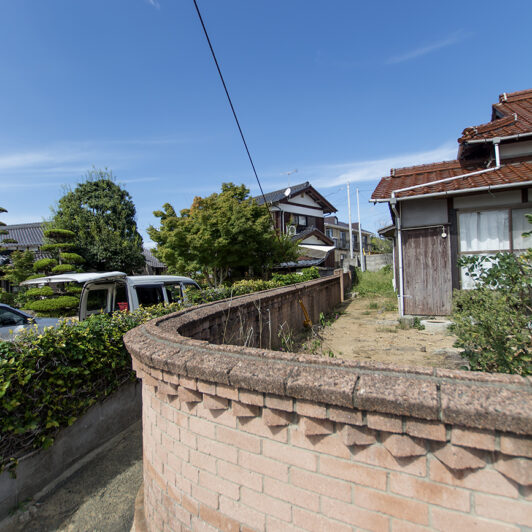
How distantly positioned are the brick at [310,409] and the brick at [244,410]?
0.76ft

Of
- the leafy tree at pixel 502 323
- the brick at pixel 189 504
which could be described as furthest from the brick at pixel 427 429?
the leafy tree at pixel 502 323

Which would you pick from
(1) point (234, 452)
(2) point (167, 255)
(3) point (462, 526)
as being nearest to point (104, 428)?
(1) point (234, 452)

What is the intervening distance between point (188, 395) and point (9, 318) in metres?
7.05

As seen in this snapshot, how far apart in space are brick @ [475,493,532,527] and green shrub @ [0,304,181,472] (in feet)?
10.7

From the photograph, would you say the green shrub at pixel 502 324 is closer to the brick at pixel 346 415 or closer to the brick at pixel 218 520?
the brick at pixel 346 415

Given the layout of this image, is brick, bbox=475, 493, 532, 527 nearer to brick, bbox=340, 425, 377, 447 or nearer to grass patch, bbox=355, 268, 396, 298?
brick, bbox=340, 425, 377, 447

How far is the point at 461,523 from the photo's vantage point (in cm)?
113

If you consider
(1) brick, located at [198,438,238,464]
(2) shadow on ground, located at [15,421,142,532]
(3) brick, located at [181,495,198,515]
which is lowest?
(2) shadow on ground, located at [15,421,142,532]

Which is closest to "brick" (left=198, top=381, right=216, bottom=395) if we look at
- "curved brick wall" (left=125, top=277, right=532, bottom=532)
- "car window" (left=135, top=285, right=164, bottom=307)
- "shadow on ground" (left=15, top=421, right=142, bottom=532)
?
"curved brick wall" (left=125, top=277, right=532, bottom=532)

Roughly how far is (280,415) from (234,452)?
14.7 inches

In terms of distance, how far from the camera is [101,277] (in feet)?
18.7

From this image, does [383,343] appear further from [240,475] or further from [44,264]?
[44,264]

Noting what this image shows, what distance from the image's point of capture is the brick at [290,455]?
53.9 inches

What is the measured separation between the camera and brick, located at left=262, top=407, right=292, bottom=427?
1.41 meters
